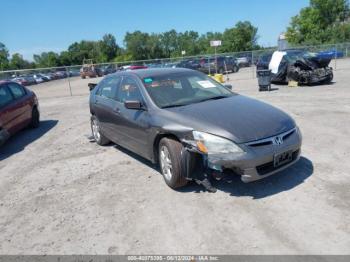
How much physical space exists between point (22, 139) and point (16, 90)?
4.98 ft

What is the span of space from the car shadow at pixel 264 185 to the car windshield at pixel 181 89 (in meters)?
1.27

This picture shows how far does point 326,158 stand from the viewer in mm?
5371

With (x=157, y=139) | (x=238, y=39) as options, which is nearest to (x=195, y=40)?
(x=238, y=39)

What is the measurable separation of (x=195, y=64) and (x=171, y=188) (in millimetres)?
21935

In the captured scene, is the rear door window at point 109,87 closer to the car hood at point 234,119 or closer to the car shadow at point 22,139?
the car hood at point 234,119

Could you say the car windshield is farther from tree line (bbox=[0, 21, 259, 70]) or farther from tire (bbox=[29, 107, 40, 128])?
tree line (bbox=[0, 21, 259, 70])

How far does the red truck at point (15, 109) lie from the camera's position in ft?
26.6

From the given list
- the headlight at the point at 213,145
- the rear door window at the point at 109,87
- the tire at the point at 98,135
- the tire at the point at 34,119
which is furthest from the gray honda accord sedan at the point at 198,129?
the tire at the point at 34,119

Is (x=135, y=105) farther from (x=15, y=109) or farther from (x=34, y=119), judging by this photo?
(x=34, y=119)

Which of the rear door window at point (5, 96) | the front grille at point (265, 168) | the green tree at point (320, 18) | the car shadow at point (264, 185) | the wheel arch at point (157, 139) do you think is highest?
the green tree at point (320, 18)

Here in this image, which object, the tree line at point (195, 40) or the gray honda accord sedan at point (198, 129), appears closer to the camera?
the gray honda accord sedan at point (198, 129)

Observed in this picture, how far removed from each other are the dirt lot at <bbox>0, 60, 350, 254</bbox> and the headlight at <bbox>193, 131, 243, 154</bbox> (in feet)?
2.17

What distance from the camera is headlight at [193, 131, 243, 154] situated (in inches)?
156

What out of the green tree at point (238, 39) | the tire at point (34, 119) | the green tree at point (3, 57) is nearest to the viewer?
the tire at point (34, 119)
